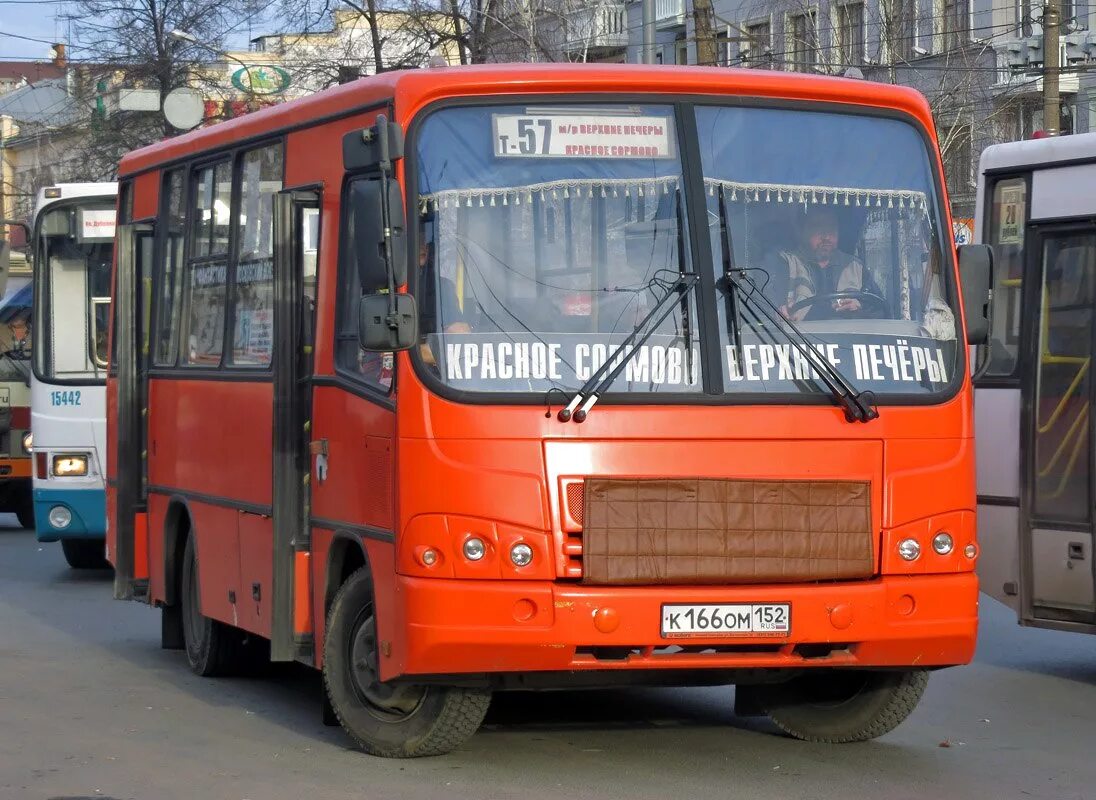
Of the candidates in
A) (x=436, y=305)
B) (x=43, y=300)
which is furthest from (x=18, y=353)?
(x=436, y=305)

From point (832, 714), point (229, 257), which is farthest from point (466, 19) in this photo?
point (832, 714)

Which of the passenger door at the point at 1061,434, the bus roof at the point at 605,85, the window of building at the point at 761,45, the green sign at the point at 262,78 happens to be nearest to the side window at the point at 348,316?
the bus roof at the point at 605,85

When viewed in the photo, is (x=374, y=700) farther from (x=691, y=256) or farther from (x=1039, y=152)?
(x=1039, y=152)

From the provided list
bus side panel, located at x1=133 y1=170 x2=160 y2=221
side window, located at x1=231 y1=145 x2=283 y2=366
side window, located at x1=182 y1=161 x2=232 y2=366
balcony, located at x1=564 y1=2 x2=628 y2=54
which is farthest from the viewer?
balcony, located at x1=564 y1=2 x2=628 y2=54

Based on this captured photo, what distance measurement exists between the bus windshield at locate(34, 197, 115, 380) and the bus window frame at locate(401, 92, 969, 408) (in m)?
10.3

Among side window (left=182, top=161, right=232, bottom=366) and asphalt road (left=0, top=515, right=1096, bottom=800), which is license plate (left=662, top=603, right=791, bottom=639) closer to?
asphalt road (left=0, top=515, right=1096, bottom=800)

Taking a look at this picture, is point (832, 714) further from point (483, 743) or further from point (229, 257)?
point (229, 257)

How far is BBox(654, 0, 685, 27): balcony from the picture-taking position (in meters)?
53.5

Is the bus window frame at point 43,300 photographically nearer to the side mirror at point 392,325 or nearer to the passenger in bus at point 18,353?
the passenger in bus at point 18,353

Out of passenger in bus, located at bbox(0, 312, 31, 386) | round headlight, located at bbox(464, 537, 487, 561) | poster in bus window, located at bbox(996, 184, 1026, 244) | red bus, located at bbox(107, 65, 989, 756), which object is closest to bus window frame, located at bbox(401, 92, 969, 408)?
red bus, located at bbox(107, 65, 989, 756)

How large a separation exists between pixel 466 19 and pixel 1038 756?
25976 millimetres

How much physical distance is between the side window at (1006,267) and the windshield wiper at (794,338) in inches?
143

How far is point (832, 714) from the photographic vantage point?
9.10m

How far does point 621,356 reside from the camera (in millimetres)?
7945
